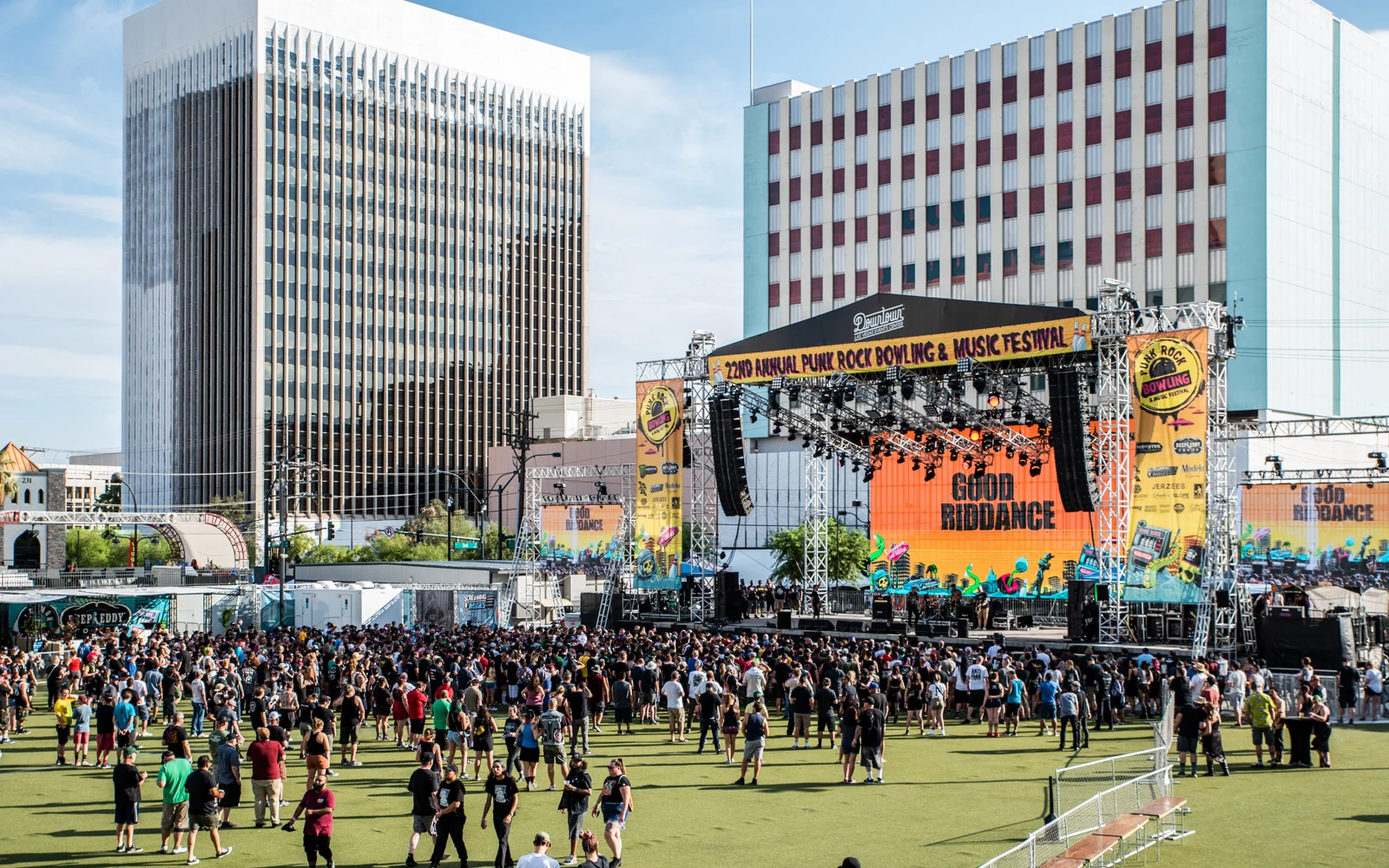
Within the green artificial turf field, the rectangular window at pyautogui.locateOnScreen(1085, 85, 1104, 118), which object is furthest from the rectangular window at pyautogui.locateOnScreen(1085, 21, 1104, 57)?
the green artificial turf field

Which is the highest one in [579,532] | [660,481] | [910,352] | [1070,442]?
[910,352]

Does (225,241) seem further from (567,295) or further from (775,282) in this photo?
(775,282)

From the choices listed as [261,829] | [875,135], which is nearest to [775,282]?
[875,135]

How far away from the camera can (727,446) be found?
38781mm

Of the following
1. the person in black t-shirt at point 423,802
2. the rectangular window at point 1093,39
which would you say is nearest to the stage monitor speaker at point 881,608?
the person in black t-shirt at point 423,802

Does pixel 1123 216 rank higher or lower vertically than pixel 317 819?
higher

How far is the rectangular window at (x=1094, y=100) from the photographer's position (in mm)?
66500

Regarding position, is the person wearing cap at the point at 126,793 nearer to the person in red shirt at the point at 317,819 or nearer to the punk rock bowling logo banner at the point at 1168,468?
the person in red shirt at the point at 317,819

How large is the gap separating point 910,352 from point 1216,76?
36099 millimetres

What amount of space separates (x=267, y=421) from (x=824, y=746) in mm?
92751

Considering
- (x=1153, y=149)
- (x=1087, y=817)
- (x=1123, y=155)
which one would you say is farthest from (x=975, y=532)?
(x=1123, y=155)

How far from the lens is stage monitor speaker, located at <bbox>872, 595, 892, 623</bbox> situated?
127ft

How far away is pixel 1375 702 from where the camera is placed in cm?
2419

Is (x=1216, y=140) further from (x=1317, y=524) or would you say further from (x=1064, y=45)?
(x=1317, y=524)
